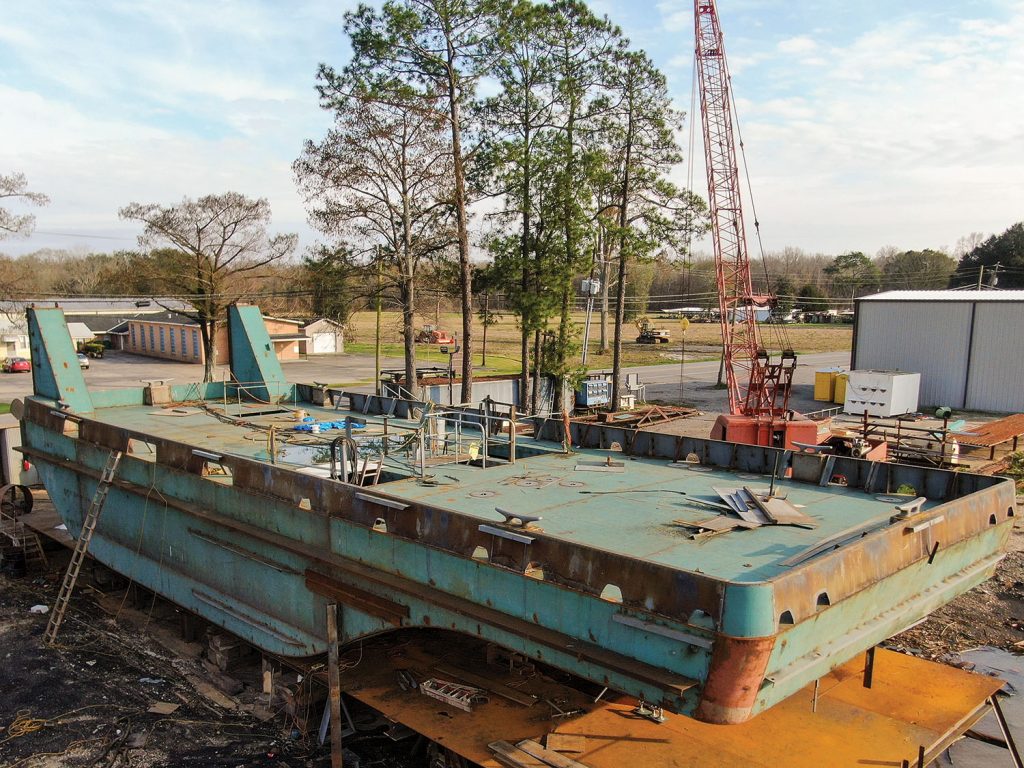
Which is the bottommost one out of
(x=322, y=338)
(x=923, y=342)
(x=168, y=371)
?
(x=168, y=371)

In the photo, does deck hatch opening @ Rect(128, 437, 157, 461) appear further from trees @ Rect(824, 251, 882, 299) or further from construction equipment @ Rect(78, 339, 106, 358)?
trees @ Rect(824, 251, 882, 299)

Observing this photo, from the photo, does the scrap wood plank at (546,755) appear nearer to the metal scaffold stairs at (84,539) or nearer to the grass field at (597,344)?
the metal scaffold stairs at (84,539)

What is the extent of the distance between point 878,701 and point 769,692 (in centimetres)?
284

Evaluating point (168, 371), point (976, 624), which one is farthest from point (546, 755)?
point (168, 371)

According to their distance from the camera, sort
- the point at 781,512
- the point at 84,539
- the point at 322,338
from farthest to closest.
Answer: the point at 322,338 → the point at 84,539 → the point at 781,512

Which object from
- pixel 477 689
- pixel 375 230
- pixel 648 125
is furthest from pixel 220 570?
pixel 648 125

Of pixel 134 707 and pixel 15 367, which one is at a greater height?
pixel 15 367

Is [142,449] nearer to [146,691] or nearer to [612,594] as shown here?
[146,691]

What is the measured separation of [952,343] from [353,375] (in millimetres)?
29867

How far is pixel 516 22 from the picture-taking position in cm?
2016

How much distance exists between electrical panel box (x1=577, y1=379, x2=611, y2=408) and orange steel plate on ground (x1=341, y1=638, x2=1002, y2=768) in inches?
860

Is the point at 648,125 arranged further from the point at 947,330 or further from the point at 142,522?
the point at 142,522

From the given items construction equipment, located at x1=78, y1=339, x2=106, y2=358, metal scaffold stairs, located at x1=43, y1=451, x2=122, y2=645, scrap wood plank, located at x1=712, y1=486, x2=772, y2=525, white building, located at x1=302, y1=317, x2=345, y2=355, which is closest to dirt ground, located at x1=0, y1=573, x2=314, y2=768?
metal scaffold stairs, located at x1=43, y1=451, x2=122, y2=645

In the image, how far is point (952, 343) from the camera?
→ 31266mm
